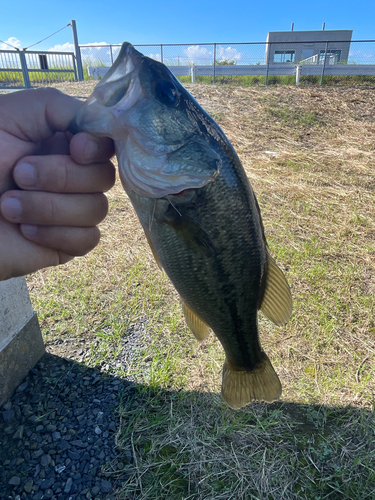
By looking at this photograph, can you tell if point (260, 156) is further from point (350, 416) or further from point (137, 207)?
point (137, 207)

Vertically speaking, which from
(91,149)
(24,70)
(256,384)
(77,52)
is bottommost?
(256,384)

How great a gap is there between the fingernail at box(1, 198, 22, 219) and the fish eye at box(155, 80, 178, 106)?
74cm

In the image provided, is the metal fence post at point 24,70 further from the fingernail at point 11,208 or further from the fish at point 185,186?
the fish at point 185,186

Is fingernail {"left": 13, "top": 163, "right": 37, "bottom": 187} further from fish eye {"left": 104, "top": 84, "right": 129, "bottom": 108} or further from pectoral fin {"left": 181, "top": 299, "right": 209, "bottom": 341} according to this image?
pectoral fin {"left": 181, "top": 299, "right": 209, "bottom": 341}

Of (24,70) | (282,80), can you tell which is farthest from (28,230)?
(282,80)

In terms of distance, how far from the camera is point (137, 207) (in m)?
1.41

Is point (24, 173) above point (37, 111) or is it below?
below

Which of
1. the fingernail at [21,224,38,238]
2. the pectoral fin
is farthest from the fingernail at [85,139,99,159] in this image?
the pectoral fin

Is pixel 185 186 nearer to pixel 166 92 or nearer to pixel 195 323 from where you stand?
pixel 166 92

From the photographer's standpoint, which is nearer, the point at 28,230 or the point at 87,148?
the point at 87,148

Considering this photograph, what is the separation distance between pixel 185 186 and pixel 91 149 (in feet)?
1.35

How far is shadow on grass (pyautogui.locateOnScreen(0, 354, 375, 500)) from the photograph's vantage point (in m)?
1.94

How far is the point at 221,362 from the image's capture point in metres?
2.78

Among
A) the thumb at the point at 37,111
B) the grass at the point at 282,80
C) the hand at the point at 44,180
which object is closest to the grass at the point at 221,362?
the hand at the point at 44,180
